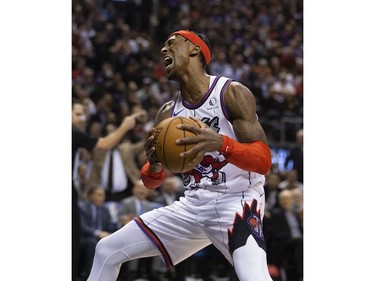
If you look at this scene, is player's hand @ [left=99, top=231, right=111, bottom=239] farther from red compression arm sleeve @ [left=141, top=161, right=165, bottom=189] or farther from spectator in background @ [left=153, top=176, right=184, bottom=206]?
red compression arm sleeve @ [left=141, top=161, right=165, bottom=189]

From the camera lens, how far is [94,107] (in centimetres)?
1265

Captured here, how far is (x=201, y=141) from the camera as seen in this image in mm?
4414

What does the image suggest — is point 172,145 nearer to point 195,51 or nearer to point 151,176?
point 151,176

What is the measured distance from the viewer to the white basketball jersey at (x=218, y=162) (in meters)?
4.80

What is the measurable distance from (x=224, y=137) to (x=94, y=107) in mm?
8354

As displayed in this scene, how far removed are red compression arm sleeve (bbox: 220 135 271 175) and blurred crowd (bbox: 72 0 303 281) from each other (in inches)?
89.4

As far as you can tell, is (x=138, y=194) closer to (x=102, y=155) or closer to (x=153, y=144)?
(x=102, y=155)

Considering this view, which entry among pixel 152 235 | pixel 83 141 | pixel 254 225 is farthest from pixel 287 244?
pixel 254 225

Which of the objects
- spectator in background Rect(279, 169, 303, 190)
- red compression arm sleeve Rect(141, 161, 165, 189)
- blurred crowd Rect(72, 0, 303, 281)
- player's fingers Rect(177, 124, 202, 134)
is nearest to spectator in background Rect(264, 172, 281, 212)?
blurred crowd Rect(72, 0, 303, 281)

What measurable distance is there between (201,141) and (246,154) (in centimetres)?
31

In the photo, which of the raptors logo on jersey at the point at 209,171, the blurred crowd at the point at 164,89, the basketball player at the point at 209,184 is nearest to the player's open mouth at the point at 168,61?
the basketball player at the point at 209,184

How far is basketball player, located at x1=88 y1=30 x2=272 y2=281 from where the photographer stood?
14.9 feet

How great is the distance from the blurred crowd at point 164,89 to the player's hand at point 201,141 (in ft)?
7.58

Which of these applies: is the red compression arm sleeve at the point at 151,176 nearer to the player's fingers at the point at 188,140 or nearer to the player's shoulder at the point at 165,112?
the player's shoulder at the point at 165,112
